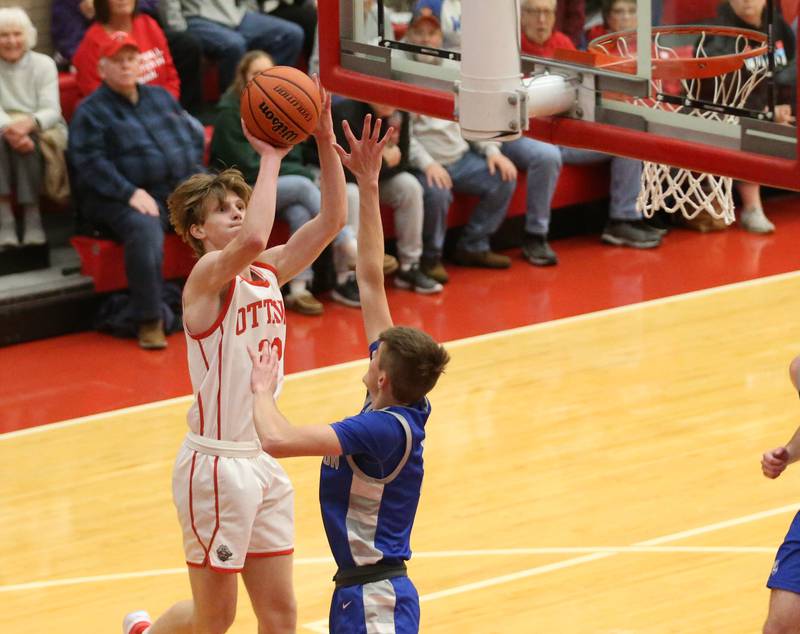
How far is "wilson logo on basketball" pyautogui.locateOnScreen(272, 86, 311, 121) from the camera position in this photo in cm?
484

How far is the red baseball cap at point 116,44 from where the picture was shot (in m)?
9.37

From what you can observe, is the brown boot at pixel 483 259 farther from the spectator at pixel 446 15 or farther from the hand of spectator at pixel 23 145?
the spectator at pixel 446 15

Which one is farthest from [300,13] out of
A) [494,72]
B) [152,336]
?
[494,72]

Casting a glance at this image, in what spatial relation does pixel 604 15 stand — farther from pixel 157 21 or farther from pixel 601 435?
pixel 157 21

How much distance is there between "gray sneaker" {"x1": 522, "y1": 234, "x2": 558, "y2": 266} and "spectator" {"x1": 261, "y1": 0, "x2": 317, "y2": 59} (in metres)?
2.14

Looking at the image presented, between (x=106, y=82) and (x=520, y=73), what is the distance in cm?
486

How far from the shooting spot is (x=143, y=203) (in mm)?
9477

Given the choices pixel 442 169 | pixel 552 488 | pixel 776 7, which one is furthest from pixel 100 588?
pixel 442 169

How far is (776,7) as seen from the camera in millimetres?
5387

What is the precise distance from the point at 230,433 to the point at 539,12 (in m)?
2.03

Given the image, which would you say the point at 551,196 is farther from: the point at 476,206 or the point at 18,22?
the point at 18,22

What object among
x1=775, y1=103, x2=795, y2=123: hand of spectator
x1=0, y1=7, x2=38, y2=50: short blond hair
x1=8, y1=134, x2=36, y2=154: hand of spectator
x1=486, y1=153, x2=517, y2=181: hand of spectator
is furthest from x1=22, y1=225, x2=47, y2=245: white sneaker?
x1=775, y1=103, x2=795, y2=123: hand of spectator

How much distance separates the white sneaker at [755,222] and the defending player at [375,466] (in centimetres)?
759

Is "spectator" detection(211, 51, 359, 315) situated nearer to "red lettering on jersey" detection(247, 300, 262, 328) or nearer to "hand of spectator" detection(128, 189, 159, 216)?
"hand of spectator" detection(128, 189, 159, 216)
